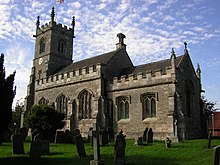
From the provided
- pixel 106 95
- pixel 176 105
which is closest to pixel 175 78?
pixel 176 105

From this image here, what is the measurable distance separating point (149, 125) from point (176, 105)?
9.23 ft

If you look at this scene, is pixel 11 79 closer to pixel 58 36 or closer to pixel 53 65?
pixel 53 65

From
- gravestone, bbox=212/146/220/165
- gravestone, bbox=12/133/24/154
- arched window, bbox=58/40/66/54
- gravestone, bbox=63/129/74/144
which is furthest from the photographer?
arched window, bbox=58/40/66/54

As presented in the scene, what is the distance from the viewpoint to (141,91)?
22.8 metres

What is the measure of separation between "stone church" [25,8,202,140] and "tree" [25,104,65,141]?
3.83 metres

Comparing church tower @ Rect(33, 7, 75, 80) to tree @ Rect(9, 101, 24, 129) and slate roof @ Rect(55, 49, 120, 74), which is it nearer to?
slate roof @ Rect(55, 49, 120, 74)

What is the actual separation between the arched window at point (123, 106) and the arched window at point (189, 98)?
16.5ft

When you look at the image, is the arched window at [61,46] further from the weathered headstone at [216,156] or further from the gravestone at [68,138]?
the weathered headstone at [216,156]

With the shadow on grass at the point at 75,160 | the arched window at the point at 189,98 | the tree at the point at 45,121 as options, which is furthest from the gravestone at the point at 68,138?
the arched window at the point at 189,98

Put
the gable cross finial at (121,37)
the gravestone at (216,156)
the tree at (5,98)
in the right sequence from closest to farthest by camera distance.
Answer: the gravestone at (216,156) < the tree at (5,98) < the gable cross finial at (121,37)

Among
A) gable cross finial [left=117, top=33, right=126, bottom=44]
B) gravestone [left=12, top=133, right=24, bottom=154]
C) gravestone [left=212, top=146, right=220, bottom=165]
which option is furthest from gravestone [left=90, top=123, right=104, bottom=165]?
gable cross finial [left=117, top=33, right=126, bottom=44]

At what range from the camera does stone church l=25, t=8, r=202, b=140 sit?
21.1m

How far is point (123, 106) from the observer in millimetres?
23953

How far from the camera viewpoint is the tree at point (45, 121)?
2078 cm
